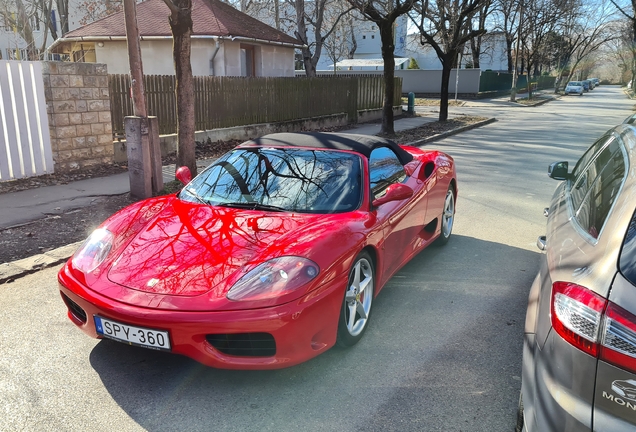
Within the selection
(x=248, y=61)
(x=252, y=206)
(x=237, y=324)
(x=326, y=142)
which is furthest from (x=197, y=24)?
(x=237, y=324)

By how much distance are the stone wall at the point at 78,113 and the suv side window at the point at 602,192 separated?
28.5 feet

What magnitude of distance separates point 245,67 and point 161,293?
65.8 feet

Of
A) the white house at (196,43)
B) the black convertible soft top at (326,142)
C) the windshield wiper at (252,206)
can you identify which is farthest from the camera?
the white house at (196,43)

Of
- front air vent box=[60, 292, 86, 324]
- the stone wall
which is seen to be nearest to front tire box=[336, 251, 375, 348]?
front air vent box=[60, 292, 86, 324]

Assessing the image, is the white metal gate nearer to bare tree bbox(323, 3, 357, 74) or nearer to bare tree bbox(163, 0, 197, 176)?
bare tree bbox(163, 0, 197, 176)

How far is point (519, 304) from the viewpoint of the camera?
4301 mm

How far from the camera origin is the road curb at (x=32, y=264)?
190 inches

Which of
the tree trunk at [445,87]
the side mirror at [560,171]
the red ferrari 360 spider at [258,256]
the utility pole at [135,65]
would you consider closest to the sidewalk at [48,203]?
the utility pole at [135,65]

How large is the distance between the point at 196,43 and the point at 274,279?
716 inches

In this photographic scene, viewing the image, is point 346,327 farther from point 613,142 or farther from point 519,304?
point 613,142

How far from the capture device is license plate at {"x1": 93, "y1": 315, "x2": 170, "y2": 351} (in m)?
2.80

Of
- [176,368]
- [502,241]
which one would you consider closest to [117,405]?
[176,368]

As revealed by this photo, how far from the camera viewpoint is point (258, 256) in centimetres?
313

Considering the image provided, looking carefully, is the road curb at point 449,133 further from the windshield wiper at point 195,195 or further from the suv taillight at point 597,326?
the suv taillight at point 597,326
